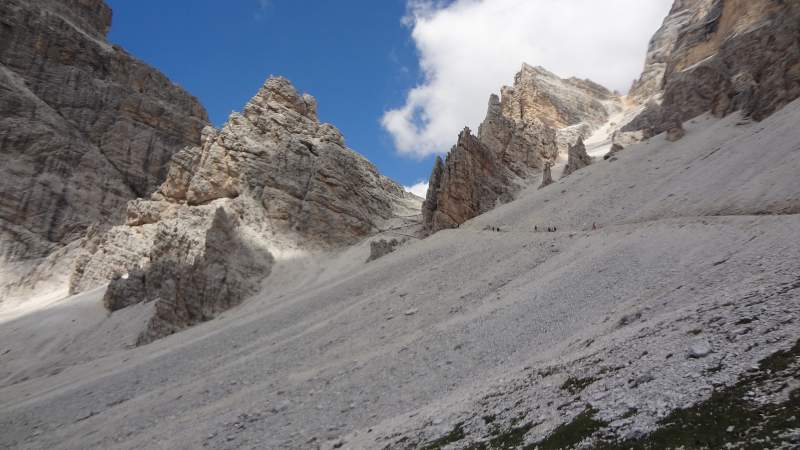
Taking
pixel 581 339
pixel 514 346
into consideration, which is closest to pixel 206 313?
pixel 514 346

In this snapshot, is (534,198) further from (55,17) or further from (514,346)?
(55,17)

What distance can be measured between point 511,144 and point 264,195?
1258 inches

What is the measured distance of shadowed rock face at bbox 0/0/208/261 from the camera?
262 ft

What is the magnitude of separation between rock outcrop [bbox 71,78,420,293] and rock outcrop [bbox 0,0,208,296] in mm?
18564

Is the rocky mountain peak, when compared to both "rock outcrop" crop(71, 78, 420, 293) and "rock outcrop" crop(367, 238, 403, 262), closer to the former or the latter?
"rock outcrop" crop(71, 78, 420, 293)

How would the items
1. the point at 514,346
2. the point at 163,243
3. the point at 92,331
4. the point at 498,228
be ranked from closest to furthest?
1. the point at 514,346
2. the point at 498,228
3. the point at 92,331
4. the point at 163,243

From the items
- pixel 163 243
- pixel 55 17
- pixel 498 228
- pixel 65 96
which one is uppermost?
pixel 55 17

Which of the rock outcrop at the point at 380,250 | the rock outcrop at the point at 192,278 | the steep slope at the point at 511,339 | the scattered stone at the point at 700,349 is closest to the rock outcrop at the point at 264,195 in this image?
the rock outcrop at the point at 192,278

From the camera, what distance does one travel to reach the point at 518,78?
98.9 m

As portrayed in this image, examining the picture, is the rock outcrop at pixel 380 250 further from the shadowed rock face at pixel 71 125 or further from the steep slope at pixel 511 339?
the shadowed rock face at pixel 71 125

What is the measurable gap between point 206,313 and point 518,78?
74.6 m

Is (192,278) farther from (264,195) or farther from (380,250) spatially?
(380,250)

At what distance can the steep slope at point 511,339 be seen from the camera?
1089 centimetres

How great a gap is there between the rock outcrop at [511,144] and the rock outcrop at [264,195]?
437 inches
